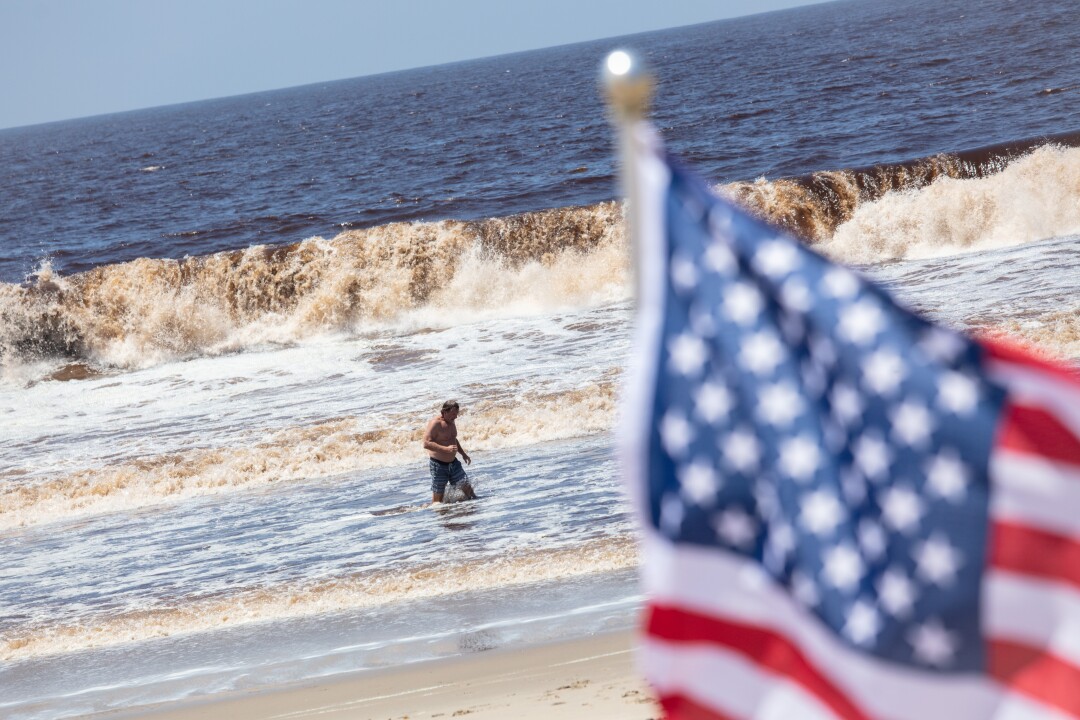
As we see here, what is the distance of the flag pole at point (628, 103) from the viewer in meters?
2.61

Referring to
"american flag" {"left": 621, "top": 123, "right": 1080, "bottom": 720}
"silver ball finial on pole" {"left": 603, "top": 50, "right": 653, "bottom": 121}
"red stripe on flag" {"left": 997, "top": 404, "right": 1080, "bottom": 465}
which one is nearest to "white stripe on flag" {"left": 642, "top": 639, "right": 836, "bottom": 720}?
"american flag" {"left": 621, "top": 123, "right": 1080, "bottom": 720}

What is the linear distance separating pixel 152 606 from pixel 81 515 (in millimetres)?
4223

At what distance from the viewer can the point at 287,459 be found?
1404 centimetres

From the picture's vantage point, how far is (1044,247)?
2112cm

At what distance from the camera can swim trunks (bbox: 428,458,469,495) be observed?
11.4 meters

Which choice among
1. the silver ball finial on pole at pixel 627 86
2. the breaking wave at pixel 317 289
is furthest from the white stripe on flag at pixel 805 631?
the breaking wave at pixel 317 289

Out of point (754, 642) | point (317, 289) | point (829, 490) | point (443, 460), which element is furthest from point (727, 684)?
point (317, 289)

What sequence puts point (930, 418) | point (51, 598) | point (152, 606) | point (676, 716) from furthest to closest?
point (51, 598)
point (152, 606)
point (676, 716)
point (930, 418)

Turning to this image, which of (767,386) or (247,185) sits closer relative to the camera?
(767,386)

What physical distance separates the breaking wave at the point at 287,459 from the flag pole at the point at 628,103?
35.0 feet

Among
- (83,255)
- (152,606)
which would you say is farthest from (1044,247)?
(83,255)

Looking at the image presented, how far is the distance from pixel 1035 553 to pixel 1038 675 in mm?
231

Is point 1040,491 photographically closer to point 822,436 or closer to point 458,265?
point 822,436

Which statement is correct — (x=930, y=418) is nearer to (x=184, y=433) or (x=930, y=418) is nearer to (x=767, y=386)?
(x=767, y=386)
